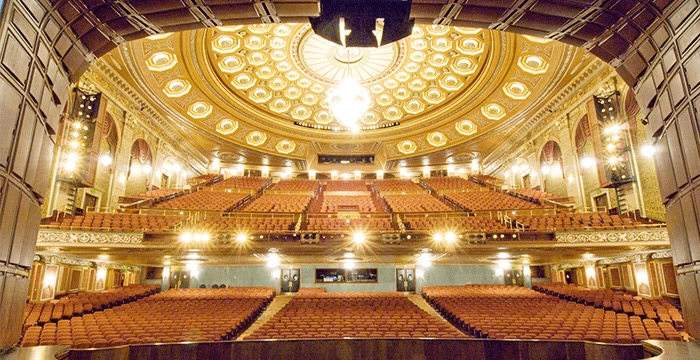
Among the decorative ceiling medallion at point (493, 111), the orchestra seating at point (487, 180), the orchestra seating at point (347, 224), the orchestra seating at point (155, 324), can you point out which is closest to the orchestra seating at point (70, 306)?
the orchestra seating at point (155, 324)

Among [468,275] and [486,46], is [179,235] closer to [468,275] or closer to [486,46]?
[468,275]

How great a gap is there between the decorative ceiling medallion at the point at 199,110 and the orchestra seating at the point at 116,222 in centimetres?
763

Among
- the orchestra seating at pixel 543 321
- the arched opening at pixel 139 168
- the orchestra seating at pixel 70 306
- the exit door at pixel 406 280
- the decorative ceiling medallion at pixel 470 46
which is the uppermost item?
the decorative ceiling medallion at pixel 470 46

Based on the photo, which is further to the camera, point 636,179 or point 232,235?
point 636,179

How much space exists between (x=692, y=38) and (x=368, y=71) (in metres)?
16.2

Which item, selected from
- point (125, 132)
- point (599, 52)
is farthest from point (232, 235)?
point (599, 52)

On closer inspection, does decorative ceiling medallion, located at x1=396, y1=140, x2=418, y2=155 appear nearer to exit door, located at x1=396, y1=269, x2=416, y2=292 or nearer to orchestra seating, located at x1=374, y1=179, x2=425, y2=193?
orchestra seating, located at x1=374, y1=179, x2=425, y2=193

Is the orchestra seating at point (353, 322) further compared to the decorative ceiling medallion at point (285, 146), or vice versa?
the decorative ceiling medallion at point (285, 146)

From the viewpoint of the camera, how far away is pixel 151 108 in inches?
657

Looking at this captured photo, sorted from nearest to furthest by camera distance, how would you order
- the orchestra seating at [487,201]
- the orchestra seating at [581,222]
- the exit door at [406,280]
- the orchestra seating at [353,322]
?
1. the orchestra seating at [353,322]
2. the orchestra seating at [581,222]
3. the orchestra seating at [487,201]
4. the exit door at [406,280]

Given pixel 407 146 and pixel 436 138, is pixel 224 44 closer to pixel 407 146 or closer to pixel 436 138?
pixel 407 146

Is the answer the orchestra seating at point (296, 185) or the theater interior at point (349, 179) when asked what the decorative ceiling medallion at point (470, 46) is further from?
the orchestra seating at point (296, 185)

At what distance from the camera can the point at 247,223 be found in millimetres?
13172

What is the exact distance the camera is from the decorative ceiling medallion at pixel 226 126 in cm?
2005
